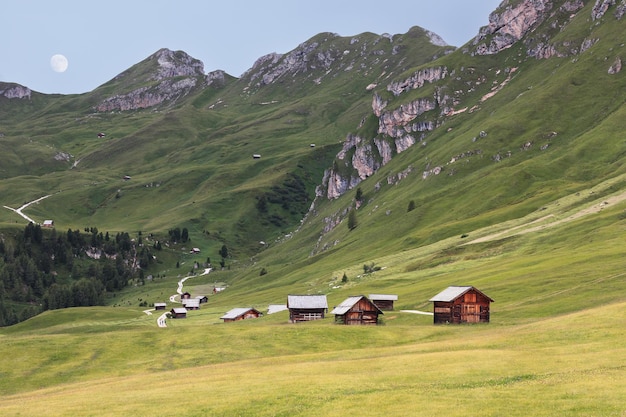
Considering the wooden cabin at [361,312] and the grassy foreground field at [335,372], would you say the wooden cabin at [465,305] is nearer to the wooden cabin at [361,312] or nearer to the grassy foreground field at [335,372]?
the grassy foreground field at [335,372]

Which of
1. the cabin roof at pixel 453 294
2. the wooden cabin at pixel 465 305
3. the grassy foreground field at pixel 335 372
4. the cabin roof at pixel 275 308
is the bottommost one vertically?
the grassy foreground field at pixel 335 372

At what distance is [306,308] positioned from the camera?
121312mm

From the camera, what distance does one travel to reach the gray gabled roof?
120 m

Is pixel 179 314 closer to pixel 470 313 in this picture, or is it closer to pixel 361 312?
pixel 361 312

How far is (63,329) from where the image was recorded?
143875 millimetres

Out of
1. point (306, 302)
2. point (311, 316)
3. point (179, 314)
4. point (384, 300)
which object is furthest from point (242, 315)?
point (179, 314)

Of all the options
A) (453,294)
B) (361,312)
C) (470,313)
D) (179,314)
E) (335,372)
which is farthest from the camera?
(179,314)

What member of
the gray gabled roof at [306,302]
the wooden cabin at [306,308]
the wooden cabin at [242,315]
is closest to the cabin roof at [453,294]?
the wooden cabin at [306,308]

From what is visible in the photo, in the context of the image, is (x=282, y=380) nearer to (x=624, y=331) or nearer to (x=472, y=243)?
(x=624, y=331)

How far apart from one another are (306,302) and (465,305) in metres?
36.9

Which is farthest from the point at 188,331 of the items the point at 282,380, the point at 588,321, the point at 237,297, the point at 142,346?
the point at 237,297

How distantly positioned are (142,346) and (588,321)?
201ft

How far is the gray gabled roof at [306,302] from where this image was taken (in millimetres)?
119669

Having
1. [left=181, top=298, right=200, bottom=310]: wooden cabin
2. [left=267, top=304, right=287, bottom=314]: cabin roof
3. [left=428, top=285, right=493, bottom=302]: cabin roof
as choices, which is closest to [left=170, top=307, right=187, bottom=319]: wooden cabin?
[left=181, top=298, right=200, bottom=310]: wooden cabin
